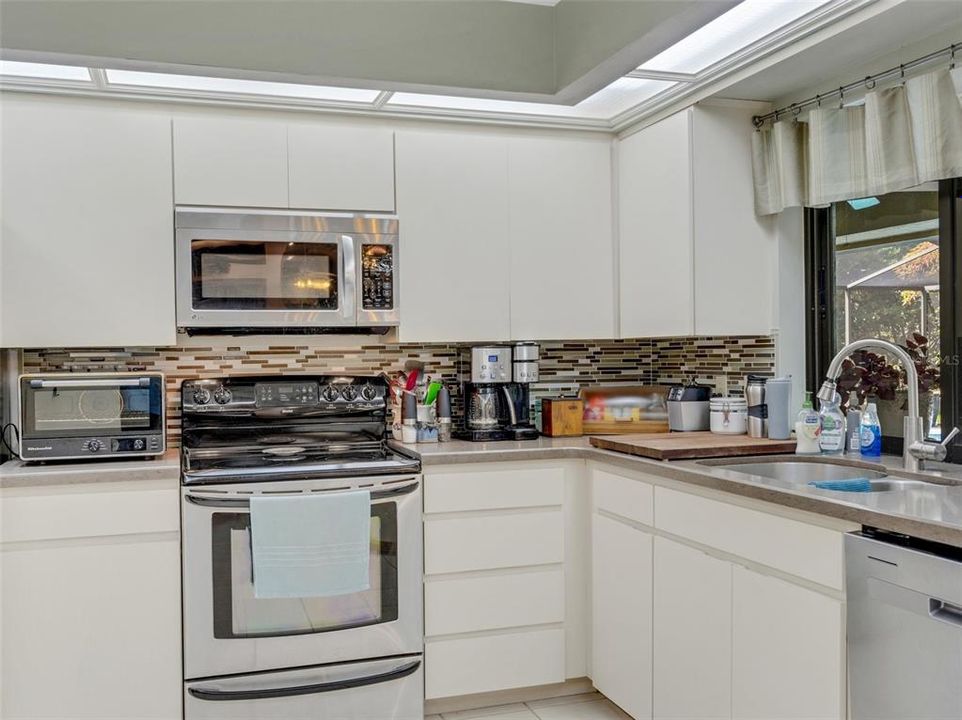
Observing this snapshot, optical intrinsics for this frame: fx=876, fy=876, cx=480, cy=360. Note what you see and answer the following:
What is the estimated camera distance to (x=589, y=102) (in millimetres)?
3242

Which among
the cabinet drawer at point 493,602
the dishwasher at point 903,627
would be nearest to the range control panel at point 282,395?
the cabinet drawer at point 493,602

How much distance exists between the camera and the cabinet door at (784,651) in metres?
1.93

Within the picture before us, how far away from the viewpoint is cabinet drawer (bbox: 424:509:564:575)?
2.96 metres

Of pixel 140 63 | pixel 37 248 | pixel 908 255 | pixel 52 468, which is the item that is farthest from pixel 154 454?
pixel 908 255

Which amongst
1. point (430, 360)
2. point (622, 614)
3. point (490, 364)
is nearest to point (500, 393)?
point (490, 364)

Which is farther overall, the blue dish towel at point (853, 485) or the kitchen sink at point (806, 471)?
the kitchen sink at point (806, 471)

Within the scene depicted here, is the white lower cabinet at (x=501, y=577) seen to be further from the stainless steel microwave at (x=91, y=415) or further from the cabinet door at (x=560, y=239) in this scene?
the stainless steel microwave at (x=91, y=415)

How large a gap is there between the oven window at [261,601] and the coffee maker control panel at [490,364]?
0.70 meters

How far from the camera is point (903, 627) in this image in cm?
174

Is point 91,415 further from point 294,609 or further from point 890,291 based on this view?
point 890,291

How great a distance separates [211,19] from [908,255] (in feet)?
7.37

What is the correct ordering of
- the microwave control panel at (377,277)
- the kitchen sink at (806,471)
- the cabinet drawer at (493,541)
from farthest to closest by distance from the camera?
the microwave control panel at (377,277)
the cabinet drawer at (493,541)
the kitchen sink at (806,471)

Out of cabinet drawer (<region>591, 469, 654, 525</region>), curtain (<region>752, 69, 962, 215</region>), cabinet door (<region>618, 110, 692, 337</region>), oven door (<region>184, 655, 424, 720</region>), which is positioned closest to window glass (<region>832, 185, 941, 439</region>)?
curtain (<region>752, 69, 962, 215</region>)

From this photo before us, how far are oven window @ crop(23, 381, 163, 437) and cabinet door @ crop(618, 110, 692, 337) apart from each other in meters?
1.76
